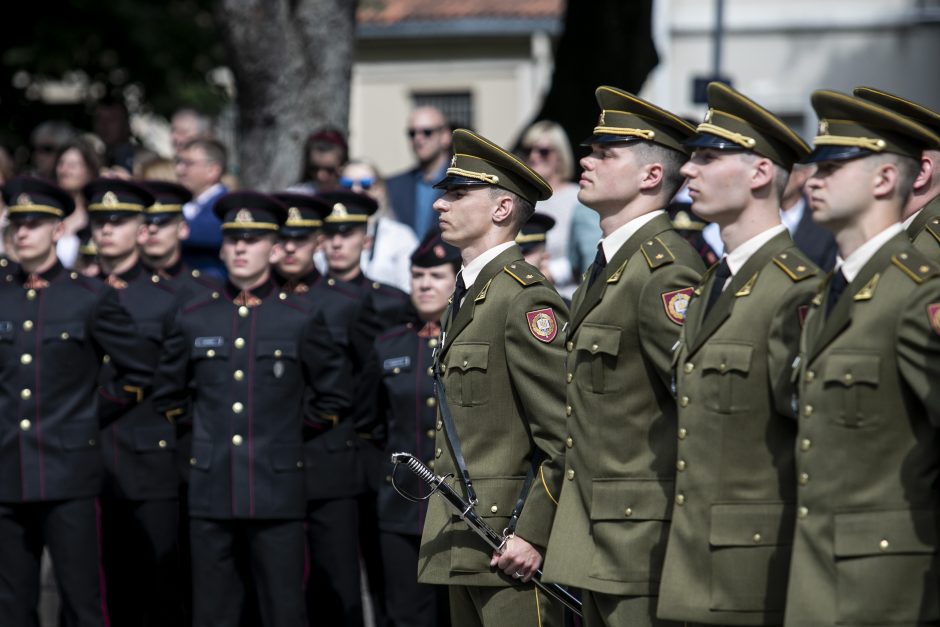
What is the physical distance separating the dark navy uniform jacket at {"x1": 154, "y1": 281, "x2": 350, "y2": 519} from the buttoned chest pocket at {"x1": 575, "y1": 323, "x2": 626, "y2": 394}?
2.53m

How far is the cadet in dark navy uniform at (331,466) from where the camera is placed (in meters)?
7.91

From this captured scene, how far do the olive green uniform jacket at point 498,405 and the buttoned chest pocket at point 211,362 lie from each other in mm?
1947

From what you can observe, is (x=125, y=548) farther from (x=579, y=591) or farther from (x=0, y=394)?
(x=579, y=591)

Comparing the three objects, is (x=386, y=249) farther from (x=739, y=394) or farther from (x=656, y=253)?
(x=739, y=394)

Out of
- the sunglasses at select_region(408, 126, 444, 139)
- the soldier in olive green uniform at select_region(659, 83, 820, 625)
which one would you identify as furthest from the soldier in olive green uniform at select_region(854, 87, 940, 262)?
the sunglasses at select_region(408, 126, 444, 139)

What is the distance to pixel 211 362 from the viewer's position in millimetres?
7449

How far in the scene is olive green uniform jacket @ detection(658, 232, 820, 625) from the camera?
4.61m

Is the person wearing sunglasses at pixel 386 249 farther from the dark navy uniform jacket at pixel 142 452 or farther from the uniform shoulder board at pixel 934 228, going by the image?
the uniform shoulder board at pixel 934 228

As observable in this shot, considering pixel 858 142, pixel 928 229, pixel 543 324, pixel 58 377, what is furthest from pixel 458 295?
pixel 58 377

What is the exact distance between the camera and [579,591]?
18.3ft

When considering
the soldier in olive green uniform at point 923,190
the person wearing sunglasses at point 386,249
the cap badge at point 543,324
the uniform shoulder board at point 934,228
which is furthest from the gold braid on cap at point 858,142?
the person wearing sunglasses at point 386,249

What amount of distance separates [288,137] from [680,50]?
12790mm

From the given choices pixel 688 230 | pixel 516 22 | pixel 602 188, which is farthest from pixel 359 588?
pixel 516 22

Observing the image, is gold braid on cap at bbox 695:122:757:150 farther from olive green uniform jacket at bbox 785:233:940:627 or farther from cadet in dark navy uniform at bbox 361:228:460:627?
cadet in dark navy uniform at bbox 361:228:460:627
